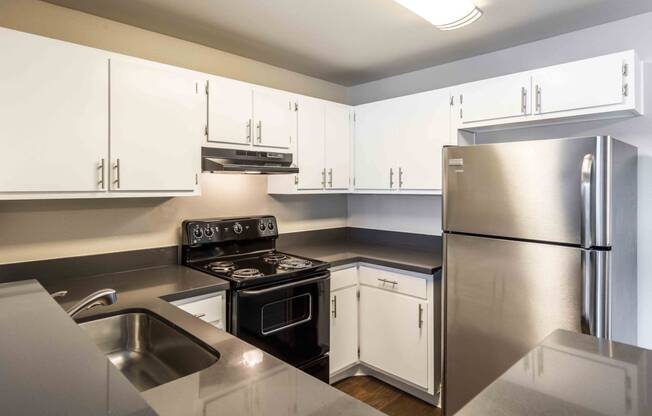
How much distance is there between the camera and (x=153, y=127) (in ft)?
6.75

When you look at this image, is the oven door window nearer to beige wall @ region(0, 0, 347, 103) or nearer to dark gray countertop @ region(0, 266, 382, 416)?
dark gray countertop @ region(0, 266, 382, 416)

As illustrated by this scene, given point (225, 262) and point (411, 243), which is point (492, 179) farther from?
point (225, 262)

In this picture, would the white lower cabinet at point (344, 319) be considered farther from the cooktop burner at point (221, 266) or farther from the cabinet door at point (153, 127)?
the cabinet door at point (153, 127)

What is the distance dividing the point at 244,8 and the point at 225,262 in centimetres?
148

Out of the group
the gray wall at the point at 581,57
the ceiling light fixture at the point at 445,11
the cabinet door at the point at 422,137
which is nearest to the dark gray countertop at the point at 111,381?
the ceiling light fixture at the point at 445,11

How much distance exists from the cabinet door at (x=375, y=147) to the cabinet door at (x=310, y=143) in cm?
34

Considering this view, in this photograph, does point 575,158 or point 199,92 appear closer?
point 575,158

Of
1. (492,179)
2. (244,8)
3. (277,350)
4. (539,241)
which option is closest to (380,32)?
(244,8)

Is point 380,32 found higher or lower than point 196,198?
higher

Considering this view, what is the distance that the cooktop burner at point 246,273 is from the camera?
2.14 m

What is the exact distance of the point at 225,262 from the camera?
2.53m

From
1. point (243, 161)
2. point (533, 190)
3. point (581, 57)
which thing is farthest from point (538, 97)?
point (243, 161)

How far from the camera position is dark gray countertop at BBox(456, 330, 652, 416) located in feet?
2.44

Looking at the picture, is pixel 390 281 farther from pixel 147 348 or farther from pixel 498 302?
pixel 147 348
